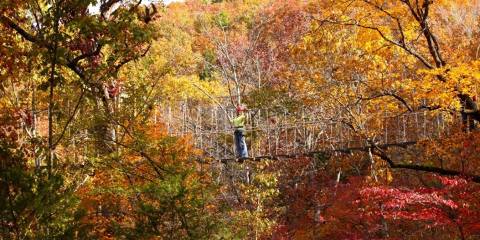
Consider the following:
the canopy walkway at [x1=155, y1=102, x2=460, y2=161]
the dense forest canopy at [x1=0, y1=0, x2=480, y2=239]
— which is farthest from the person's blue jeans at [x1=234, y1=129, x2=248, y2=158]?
the dense forest canopy at [x1=0, y1=0, x2=480, y2=239]

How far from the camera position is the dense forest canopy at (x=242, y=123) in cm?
424

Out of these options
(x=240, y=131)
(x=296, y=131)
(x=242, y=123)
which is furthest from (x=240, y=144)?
(x=296, y=131)

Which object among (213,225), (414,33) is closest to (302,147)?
(414,33)

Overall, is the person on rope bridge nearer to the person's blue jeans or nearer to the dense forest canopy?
the person's blue jeans

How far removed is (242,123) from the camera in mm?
11344

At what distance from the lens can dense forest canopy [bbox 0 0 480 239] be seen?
424 cm

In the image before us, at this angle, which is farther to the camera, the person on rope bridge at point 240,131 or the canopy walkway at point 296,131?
the canopy walkway at point 296,131

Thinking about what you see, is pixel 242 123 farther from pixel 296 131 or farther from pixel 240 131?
pixel 296 131

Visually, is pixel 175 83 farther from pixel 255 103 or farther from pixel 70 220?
pixel 70 220

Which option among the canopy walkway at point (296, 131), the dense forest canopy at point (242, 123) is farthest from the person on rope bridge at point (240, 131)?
the canopy walkway at point (296, 131)

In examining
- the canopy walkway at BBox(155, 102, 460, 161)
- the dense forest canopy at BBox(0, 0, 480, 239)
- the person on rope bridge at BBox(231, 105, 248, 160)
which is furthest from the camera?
the canopy walkway at BBox(155, 102, 460, 161)

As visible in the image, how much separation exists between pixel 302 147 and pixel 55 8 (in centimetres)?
1164

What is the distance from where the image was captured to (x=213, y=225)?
497cm

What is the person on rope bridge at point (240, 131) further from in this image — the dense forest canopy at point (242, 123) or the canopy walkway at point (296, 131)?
the canopy walkway at point (296, 131)
